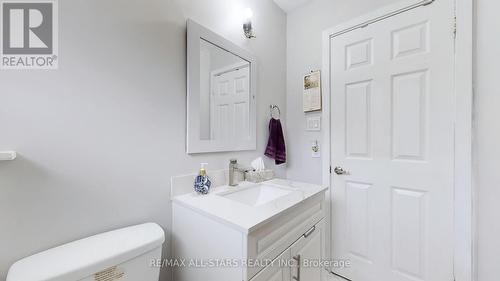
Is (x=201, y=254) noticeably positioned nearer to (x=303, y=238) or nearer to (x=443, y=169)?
(x=303, y=238)

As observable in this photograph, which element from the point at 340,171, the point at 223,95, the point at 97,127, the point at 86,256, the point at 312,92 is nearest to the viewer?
the point at 86,256

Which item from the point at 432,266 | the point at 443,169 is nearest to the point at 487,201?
the point at 443,169

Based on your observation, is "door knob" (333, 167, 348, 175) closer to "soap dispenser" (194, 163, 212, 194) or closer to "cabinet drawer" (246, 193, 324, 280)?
"cabinet drawer" (246, 193, 324, 280)

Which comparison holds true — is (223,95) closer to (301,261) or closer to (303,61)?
(303,61)

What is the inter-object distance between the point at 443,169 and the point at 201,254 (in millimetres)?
1500

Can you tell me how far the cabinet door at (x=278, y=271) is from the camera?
83 centimetres

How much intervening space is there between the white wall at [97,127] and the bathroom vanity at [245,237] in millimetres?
180

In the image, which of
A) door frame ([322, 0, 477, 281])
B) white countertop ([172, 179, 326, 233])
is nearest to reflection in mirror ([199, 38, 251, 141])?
white countertop ([172, 179, 326, 233])

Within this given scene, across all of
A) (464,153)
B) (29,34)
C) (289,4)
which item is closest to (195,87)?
(29,34)

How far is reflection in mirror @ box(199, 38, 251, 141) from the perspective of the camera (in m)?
1.25

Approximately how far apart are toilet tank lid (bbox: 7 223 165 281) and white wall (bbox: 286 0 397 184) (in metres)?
1.36

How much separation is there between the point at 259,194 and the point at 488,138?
1372mm

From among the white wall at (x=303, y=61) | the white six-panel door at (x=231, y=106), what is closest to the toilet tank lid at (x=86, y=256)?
the white six-panel door at (x=231, y=106)

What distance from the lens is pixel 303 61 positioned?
1.87 meters
